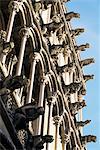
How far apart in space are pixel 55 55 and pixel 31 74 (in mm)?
3720

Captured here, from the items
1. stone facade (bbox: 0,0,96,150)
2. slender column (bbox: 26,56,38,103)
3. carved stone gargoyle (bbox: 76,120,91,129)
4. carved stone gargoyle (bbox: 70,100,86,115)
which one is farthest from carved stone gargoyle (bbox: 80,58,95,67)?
slender column (bbox: 26,56,38,103)

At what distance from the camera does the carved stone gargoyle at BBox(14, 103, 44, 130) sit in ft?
38.8

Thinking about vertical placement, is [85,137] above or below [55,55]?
below

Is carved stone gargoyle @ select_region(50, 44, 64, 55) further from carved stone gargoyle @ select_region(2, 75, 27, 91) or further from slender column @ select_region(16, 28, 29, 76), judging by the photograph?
carved stone gargoyle @ select_region(2, 75, 27, 91)

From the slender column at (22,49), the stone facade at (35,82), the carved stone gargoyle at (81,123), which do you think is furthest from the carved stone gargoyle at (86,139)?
the slender column at (22,49)

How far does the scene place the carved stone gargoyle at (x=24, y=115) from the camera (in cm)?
1184

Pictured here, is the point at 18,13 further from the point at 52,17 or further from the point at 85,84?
the point at 85,84

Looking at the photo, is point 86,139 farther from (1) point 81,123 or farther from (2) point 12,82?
(2) point 12,82

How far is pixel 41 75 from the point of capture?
682 inches

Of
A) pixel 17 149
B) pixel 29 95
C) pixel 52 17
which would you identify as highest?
pixel 52 17

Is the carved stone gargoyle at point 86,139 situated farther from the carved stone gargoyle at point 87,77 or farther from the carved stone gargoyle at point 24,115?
the carved stone gargoyle at point 24,115

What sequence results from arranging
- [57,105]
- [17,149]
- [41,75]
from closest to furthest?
[17,149], [41,75], [57,105]

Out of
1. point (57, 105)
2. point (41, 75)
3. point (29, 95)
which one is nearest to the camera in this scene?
point (29, 95)

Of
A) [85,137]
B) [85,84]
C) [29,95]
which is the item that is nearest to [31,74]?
[29,95]
